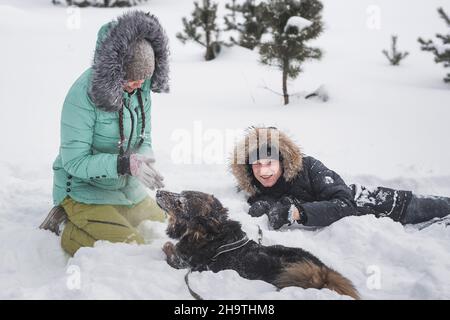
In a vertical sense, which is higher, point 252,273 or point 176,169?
point 252,273

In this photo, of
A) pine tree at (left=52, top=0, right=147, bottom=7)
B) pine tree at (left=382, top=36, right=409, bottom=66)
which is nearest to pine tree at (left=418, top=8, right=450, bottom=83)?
pine tree at (left=382, top=36, right=409, bottom=66)

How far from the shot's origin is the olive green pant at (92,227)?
3461 mm

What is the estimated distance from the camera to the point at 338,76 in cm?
1147

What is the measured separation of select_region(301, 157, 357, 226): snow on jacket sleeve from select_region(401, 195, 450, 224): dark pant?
527 mm

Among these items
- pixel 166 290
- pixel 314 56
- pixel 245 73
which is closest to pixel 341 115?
pixel 314 56

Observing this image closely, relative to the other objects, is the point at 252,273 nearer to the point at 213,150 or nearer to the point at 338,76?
the point at 213,150

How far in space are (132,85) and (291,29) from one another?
582 cm

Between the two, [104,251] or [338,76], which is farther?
[338,76]

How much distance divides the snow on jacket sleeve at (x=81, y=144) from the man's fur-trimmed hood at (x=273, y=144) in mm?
1339

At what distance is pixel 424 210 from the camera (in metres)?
4.12

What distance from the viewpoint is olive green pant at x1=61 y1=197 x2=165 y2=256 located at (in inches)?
136

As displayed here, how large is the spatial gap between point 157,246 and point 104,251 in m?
0.38

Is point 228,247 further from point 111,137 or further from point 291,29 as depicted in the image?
point 291,29

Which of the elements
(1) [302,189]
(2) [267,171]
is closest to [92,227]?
(2) [267,171]
